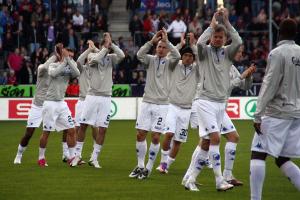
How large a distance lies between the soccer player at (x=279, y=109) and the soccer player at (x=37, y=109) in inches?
360

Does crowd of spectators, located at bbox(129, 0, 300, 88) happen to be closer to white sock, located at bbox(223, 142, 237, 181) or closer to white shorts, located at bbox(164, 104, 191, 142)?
white shorts, located at bbox(164, 104, 191, 142)

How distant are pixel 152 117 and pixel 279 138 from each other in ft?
19.8

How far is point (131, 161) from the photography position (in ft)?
70.9

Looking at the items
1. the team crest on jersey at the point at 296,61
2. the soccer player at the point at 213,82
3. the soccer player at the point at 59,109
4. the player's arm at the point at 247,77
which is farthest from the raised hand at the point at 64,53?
the team crest on jersey at the point at 296,61

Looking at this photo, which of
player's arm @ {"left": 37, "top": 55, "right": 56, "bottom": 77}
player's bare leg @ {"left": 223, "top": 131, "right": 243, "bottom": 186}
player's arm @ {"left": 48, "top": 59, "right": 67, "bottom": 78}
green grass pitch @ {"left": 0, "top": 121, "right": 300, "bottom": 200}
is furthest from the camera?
player's arm @ {"left": 37, "top": 55, "right": 56, "bottom": 77}

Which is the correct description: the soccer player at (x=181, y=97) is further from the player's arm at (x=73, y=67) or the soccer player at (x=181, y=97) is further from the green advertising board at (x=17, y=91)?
the green advertising board at (x=17, y=91)

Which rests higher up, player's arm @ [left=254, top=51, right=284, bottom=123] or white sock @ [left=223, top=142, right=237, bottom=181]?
player's arm @ [left=254, top=51, right=284, bottom=123]

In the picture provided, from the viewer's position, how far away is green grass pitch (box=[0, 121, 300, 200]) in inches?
595

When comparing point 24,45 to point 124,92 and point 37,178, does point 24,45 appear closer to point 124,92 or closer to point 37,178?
point 124,92

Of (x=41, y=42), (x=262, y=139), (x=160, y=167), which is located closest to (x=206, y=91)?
(x=262, y=139)

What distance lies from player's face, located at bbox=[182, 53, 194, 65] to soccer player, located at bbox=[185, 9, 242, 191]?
261cm

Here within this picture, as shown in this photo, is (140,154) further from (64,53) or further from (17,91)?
(17,91)

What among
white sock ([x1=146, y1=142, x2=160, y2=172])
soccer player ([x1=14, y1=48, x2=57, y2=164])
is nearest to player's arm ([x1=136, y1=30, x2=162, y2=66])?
white sock ([x1=146, y1=142, x2=160, y2=172])

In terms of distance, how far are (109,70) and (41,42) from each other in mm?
19960
